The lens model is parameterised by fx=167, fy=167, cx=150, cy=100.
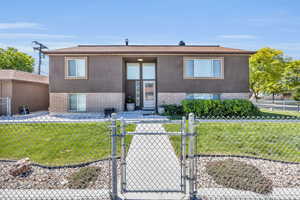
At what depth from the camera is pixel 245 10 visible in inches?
463

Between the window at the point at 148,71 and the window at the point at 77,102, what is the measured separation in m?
5.78

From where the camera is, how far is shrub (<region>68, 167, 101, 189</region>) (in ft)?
11.1

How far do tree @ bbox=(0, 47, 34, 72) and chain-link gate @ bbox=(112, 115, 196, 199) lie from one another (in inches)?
1527

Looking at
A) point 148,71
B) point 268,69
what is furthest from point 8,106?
point 268,69

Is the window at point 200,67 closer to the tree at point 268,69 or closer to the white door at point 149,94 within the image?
the white door at point 149,94

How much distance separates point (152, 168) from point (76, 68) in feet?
40.2

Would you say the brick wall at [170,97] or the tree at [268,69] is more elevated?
the tree at [268,69]

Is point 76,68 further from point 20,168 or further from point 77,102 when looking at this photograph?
point 20,168

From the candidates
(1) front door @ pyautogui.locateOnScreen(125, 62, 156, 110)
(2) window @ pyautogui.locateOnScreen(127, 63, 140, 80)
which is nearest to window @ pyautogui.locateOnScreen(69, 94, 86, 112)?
(1) front door @ pyautogui.locateOnScreen(125, 62, 156, 110)

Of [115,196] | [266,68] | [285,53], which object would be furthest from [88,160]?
[285,53]

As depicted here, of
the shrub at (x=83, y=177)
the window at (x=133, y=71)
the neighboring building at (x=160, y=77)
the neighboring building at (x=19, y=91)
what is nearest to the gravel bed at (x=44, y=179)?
the shrub at (x=83, y=177)

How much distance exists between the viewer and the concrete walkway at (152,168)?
329cm

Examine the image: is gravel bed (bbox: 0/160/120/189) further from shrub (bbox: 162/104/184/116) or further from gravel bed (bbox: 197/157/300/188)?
shrub (bbox: 162/104/184/116)

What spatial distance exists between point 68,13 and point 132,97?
8138mm
